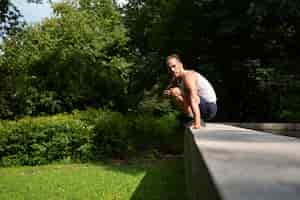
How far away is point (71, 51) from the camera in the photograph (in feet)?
71.8

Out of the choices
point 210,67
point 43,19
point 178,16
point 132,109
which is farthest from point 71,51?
point 43,19

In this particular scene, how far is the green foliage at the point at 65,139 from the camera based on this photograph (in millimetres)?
12156

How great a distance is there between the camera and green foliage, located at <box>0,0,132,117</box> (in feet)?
60.8

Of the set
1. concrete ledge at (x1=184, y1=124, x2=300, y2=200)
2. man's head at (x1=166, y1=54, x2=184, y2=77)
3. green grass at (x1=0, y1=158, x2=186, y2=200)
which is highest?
man's head at (x1=166, y1=54, x2=184, y2=77)

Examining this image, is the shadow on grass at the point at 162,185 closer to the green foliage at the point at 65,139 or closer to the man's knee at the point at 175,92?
the man's knee at the point at 175,92

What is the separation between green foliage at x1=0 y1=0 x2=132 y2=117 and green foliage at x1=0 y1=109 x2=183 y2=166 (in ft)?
18.3

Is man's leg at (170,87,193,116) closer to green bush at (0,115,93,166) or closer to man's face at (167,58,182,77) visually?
man's face at (167,58,182,77)

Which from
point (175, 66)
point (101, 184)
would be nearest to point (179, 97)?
point (175, 66)

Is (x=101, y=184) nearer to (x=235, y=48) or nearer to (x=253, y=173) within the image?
(x=253, y=173)

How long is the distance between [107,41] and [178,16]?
863 cm

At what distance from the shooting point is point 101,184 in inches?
292

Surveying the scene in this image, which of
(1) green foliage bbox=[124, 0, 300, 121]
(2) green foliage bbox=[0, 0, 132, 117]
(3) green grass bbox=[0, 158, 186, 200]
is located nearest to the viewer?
(3) green grass bbox=[0, 158, 186, 200]

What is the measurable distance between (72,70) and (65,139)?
776 centimetres

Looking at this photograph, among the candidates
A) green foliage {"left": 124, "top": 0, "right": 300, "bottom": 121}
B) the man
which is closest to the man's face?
the man
